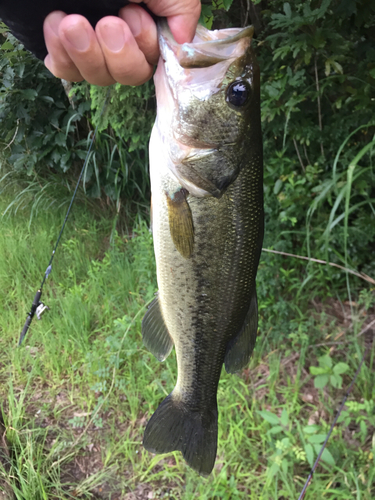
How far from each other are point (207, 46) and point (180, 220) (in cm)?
53

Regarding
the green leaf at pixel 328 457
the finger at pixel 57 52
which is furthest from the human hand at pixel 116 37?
the green leaf at pixel 328 457

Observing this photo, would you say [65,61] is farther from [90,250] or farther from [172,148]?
[90,250]

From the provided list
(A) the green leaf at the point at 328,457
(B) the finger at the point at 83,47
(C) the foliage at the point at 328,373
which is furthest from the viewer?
(C) the foliage at the point at 328,373

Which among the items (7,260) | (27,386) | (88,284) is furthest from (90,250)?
(27,386)

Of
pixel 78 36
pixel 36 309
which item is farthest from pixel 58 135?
pixel 78 36

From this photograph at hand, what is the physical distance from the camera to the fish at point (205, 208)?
1004 mm

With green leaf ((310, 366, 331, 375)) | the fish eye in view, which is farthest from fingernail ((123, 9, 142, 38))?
green leaf ((310, 366, 331, 375))

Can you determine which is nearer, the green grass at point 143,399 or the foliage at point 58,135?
the green grass at point 143,399

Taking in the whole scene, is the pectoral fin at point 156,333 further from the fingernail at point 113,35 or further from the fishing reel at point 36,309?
the fishing reel at point 36,309

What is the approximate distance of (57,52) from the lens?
1001mm

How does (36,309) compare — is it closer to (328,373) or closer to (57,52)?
(57,52)

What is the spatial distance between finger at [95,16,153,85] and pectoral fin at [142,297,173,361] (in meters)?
0.86

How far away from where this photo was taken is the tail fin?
134cm

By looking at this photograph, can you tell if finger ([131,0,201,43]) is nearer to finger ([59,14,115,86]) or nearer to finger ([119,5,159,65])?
finger ([119,5,159,65])
